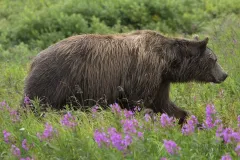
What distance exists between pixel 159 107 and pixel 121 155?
10.3ft

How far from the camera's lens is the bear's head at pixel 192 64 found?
7.11 m

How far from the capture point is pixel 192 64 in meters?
7.24

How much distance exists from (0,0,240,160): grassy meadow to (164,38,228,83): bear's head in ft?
0.93

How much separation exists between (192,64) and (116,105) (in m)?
2.50

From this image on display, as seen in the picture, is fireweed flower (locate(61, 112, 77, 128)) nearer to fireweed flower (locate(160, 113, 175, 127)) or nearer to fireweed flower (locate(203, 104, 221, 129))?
fireweed flower (locate(160, 113, 175, 127))

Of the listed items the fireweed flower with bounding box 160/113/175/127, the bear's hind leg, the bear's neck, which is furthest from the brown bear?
the fireweed flower with bounding box 160/113/175/127

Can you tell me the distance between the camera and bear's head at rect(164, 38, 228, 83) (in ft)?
23.3

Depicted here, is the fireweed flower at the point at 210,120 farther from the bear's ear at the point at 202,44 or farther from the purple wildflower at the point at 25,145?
the bear's ear at the point at 202,44

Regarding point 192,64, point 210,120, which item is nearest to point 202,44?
point 192,64

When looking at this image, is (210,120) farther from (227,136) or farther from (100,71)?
(100,71)

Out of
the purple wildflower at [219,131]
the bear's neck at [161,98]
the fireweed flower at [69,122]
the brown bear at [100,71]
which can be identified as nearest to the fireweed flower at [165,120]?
the purple wildflower at [219,131]

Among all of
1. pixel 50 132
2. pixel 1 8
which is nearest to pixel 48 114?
pixel 50 132

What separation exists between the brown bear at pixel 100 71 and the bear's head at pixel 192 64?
0.44ft

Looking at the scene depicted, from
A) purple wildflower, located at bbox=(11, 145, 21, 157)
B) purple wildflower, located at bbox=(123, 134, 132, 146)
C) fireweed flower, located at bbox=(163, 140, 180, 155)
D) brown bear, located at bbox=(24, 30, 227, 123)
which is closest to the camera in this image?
fireweed flower, located at bbox=(163, 140, 180, 155)
